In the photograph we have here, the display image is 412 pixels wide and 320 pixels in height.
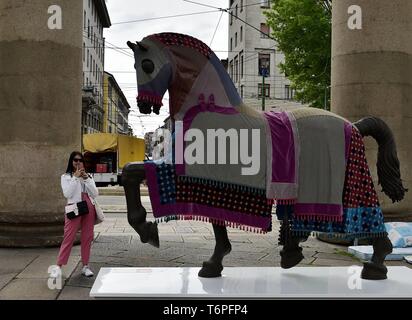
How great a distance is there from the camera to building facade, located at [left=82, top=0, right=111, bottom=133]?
44.7m

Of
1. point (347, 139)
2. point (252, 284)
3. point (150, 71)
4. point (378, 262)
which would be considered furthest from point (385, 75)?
point (150, 71)

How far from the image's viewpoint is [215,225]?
16.1 feet

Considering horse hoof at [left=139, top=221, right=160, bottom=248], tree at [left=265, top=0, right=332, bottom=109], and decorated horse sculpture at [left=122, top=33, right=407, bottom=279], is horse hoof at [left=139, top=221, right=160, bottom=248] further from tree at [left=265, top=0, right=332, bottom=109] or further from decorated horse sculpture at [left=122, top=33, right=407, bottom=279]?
tree at [left=265, top=0, right=332, bottom=109]

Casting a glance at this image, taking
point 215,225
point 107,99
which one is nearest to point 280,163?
point 215,225

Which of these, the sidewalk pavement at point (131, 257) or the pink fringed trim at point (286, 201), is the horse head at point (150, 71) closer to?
the pink fringed trim at point (286, 201)

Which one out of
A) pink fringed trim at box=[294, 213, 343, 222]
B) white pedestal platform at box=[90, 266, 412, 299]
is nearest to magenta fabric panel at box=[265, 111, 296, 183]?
pink fringed trim at box=[294, 213, 343, 222]

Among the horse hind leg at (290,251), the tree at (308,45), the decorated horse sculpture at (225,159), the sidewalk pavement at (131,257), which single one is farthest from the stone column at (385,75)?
the tree at (308,45)

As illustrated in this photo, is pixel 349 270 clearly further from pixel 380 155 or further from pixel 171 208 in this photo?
pixel 171 208

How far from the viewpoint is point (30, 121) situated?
7.76 m

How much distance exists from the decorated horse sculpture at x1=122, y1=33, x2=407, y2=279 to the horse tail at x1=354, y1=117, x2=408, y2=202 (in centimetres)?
42

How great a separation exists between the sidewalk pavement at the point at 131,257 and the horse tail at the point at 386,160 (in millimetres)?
1985

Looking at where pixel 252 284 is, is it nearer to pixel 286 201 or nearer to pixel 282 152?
pixel 286 201

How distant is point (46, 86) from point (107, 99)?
198ft

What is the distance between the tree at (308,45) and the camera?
2052cm
